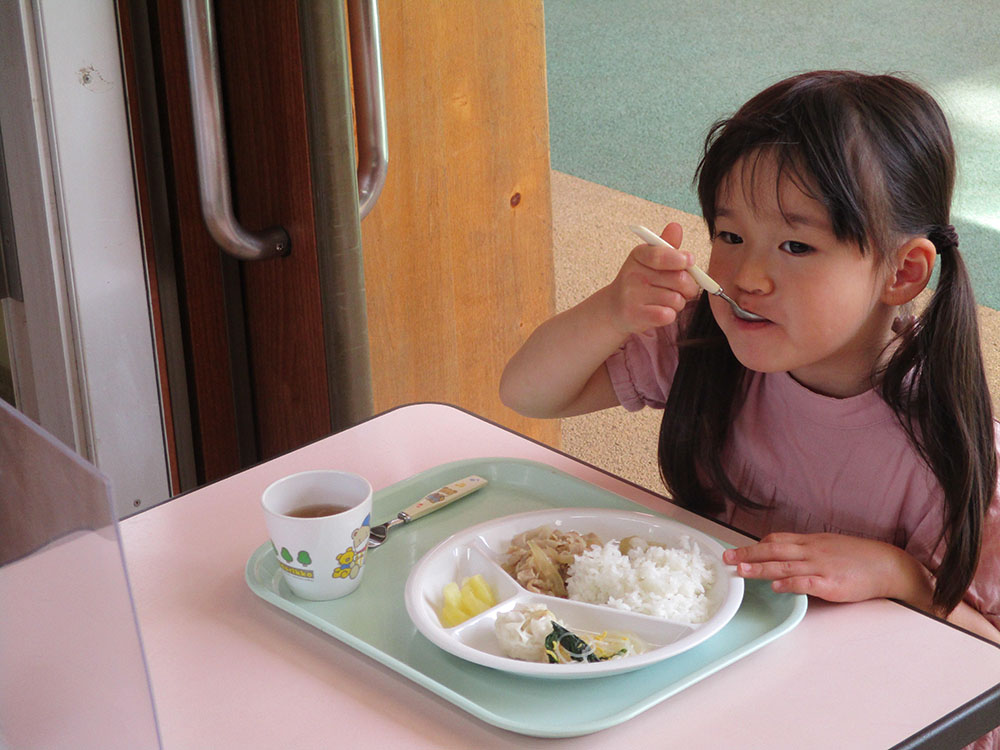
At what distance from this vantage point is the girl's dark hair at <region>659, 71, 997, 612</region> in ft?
3.24

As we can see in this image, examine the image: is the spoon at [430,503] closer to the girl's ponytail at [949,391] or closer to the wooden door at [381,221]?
the girl's ponytail at [949,391]

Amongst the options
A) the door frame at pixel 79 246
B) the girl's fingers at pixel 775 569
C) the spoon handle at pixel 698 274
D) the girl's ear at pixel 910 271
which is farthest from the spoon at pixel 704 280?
the door frame at pixel 79 246

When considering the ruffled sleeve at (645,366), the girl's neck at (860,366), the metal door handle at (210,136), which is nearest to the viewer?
the girl's neck at (860,366)

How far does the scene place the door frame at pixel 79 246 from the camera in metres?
1.44

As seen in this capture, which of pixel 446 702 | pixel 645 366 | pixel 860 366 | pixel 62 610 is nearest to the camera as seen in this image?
pixel 62 610

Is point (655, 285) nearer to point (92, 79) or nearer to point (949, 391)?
point (949, 391)

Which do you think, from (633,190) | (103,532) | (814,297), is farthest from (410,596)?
(633,190)

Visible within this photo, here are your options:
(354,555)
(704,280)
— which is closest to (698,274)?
(704,280)

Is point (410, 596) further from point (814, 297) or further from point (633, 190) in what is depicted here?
point (633, 190)

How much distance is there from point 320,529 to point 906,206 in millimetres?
558

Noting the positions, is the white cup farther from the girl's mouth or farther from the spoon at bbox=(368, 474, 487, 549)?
the girl's mouth

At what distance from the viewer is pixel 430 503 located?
0.99m

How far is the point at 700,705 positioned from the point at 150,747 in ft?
1.06

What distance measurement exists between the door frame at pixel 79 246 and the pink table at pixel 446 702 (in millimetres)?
631
